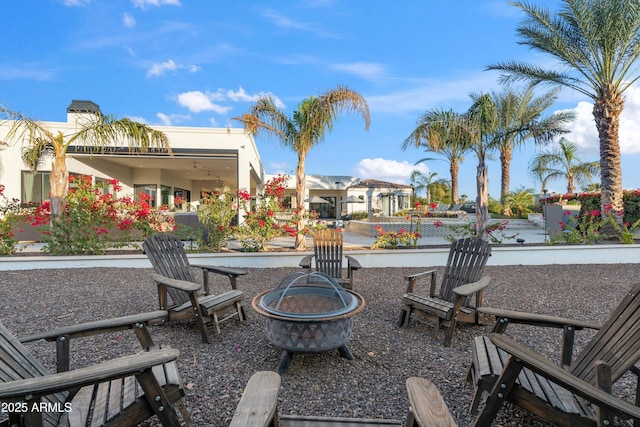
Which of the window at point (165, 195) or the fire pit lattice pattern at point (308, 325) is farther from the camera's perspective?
the window at point (165, 195)

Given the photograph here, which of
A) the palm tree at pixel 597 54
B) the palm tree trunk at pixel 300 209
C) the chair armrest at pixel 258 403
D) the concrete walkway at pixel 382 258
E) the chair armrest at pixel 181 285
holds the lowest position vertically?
the concrete walkway at pixel 382 258

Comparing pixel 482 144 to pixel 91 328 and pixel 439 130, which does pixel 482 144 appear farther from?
pixel 91 328

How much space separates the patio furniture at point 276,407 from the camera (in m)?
1.34

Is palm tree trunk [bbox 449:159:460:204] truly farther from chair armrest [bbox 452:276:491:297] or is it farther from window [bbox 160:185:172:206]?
chair armrest [bbox 452:276:491:297]

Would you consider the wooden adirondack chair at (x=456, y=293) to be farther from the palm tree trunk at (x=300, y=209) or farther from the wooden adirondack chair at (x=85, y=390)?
the palm tree trunk at (x=300, y=209)

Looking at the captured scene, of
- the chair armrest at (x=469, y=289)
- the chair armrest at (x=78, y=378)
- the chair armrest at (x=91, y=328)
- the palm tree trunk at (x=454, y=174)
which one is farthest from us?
the palm tree trunk at (x=454, y=174)

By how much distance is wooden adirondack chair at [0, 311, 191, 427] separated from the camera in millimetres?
1322

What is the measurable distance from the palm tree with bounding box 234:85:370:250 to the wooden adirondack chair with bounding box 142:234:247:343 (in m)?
3.99

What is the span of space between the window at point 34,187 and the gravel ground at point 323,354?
685 cm

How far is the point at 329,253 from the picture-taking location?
195 inches

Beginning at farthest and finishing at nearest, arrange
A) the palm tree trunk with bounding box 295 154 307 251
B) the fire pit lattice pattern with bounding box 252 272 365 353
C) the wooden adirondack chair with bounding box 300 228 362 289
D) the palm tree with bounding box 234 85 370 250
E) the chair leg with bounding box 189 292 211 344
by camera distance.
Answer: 1. the palm tree trunk with bounding box 295 154 307 251
2. the palm tree with bounding box 234 85 370 250
3. the wooden adirondack chair with bounding box 300 228 362 289
4. the chair leg with bounding box 189 292 211 344
5. the fire pit lattice pattern with bounding box 252 272 365 353

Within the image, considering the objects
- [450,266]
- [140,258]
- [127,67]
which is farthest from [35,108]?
[450,266]

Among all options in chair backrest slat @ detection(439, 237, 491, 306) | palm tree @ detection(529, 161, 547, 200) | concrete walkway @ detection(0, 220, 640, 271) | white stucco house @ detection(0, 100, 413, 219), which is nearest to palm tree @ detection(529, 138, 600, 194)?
palm tree @ detection(529, 161, 547, 200)

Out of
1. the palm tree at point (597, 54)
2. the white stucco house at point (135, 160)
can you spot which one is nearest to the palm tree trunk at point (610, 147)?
the palm tree at point (597, 54)
